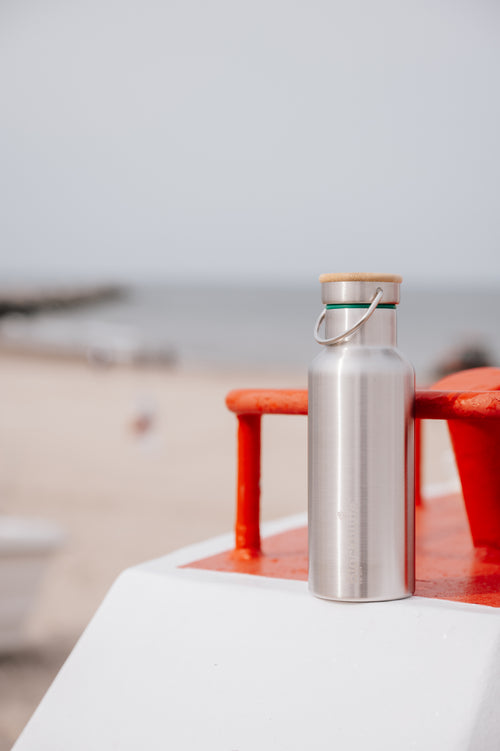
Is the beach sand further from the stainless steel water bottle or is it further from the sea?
the sea

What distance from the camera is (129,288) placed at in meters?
36.6

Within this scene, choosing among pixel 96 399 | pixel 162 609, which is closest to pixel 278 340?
pixel 96 399

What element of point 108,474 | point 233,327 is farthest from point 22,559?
point 233,327

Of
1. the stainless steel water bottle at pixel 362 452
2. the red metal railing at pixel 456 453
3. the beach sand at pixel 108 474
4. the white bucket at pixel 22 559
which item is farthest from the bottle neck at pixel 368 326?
the white bucket at pixel 22 559

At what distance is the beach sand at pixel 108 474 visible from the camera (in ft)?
16.5

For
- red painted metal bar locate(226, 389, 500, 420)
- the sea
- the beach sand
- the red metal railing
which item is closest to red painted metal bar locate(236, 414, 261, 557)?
the red metal railing

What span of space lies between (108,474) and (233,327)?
60.2 ft

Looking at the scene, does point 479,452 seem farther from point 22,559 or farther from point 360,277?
point 22,559

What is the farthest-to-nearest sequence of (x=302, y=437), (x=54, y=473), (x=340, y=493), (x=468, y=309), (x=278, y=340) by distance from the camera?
(x=468, y=309), (x=278, y=340), (x=302, y=437), (x=54, y=473), (x=340, y=493)

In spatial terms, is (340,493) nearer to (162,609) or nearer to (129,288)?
(162,609)

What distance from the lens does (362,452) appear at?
0.94m

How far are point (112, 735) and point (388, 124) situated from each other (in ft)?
127

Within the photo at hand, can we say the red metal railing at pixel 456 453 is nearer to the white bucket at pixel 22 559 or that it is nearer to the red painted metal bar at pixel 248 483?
the red painted metal bar at pixel 248 483

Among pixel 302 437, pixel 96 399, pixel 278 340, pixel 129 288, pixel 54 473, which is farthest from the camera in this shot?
pixel 129 288
